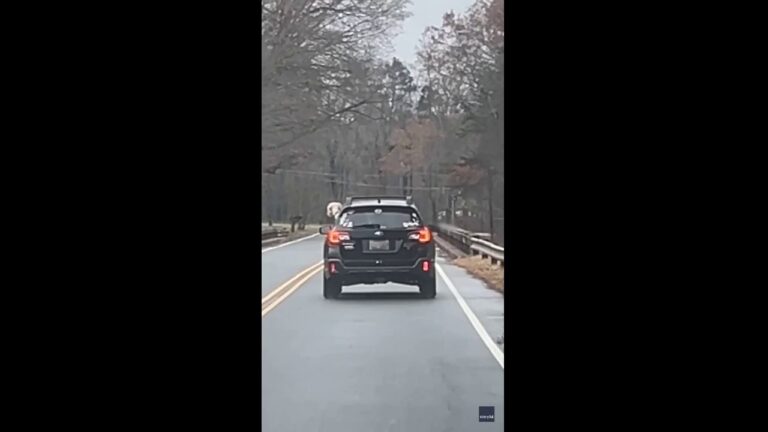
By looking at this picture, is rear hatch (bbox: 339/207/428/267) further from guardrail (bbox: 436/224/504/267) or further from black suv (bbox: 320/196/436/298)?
guardrail (bbox: 436/224/504/267)

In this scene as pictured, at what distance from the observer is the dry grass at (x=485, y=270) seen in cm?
342

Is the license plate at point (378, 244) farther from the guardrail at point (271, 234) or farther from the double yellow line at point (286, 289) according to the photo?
the guardrail at point (271, 234)

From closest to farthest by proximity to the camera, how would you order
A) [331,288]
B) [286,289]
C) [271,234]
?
[271,234]
[286,289]
[331,288]

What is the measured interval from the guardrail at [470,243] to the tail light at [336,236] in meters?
0.37

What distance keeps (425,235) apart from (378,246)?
203 millimetres

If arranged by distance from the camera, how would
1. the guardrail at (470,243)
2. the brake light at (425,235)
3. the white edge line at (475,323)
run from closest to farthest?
the white edge line at (475,323) → the guardrail at (470,243) → the brake light at (425,235)

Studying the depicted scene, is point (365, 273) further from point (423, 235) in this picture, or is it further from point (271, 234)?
point (271, 234)

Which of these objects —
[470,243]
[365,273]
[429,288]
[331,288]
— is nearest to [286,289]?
[331,288]

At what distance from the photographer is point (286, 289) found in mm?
3691

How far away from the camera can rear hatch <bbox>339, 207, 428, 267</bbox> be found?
378 cm

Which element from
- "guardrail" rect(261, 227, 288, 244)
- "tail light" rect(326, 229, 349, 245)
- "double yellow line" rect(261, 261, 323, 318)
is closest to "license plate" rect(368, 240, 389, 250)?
"tail light" rect(326, 229, 349, 245)

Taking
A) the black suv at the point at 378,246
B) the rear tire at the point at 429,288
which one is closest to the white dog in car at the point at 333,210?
the black suv at the point at 378,246
